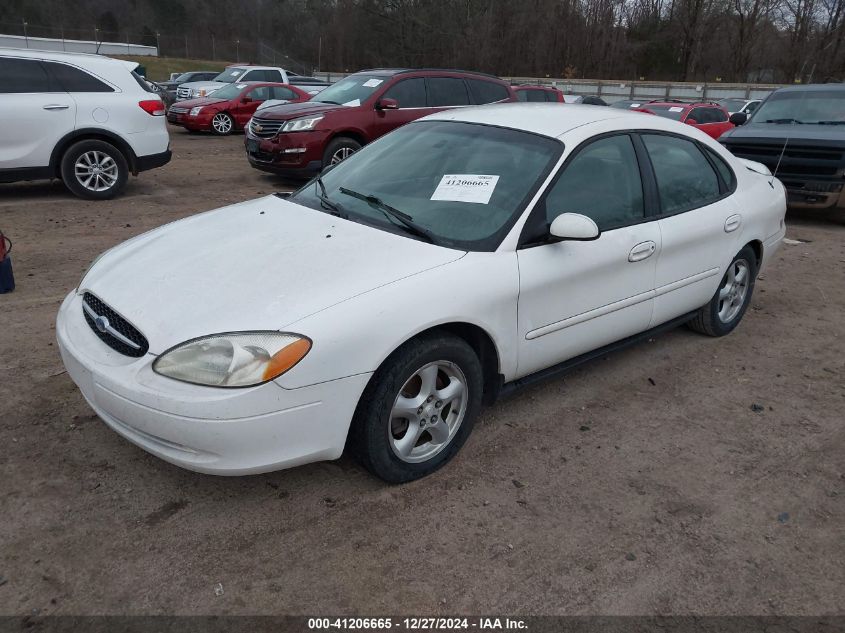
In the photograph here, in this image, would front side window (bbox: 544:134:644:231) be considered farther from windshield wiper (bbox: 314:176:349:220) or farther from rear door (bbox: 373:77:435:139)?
rear door (bbox: 373:77:435:139)

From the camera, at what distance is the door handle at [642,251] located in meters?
3.67

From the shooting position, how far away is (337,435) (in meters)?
2.70

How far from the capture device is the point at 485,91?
10.8 metres

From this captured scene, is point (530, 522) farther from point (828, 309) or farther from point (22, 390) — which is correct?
point (828, 309)

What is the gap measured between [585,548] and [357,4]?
59.6m

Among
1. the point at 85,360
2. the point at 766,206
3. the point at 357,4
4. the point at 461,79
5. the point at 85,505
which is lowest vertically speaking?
the point at 85,505

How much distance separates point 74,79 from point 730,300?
7845 mm

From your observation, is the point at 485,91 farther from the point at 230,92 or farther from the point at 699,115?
the point at 230,92

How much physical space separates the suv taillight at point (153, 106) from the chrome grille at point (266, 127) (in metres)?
1.78

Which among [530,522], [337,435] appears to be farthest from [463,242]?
→ [530,522]

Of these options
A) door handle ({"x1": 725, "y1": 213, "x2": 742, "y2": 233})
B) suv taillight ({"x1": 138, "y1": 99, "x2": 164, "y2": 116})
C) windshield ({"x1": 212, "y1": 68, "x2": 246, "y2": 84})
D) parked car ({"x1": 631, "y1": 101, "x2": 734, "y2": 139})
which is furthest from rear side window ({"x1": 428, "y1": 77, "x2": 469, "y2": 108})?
windshield ({"x1": 212, "y1": 68, "x2": 246, "y2": 84})

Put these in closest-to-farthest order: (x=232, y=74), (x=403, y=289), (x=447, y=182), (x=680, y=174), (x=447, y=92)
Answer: (x=403, y=289) < (x=447, y=182) < (x=680, y=174) < (x=447, y=92) < (x=232, y=74)

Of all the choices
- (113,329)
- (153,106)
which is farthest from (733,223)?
(153,106)

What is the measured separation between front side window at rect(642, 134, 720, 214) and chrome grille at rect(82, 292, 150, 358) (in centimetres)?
294
